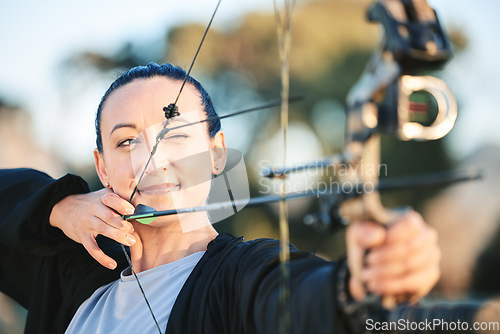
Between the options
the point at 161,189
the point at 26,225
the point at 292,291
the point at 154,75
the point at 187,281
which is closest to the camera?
the point at 292,291

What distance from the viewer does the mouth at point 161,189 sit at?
1.36m

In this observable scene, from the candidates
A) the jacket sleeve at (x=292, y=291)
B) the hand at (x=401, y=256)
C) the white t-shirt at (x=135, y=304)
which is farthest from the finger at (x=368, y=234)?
the white t-shirt at (x=135, y=304)

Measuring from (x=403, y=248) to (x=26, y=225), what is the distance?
1.20 metres

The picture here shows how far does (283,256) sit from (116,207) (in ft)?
1.85

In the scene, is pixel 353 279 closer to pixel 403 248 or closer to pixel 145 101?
pixel 403 248

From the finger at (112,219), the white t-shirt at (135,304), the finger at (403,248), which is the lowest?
the white t-shirt at (135,304)

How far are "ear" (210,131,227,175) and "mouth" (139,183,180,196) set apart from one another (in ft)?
0.44

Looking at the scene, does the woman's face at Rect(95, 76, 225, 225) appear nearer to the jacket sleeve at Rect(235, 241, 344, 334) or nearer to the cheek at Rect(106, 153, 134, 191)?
the cheek at Rect(106, 153, 134, 191)

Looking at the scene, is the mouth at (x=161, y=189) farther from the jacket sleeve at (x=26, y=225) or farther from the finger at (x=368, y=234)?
the finger at (x=368, y=234)

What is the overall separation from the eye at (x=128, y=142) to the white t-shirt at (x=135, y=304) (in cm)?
33

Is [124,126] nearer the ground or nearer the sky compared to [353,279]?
nearer the sky

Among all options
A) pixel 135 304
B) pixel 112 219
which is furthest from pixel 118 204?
pixel 135 304

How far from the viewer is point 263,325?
1.01 meters

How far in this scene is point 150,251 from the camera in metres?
1.42
